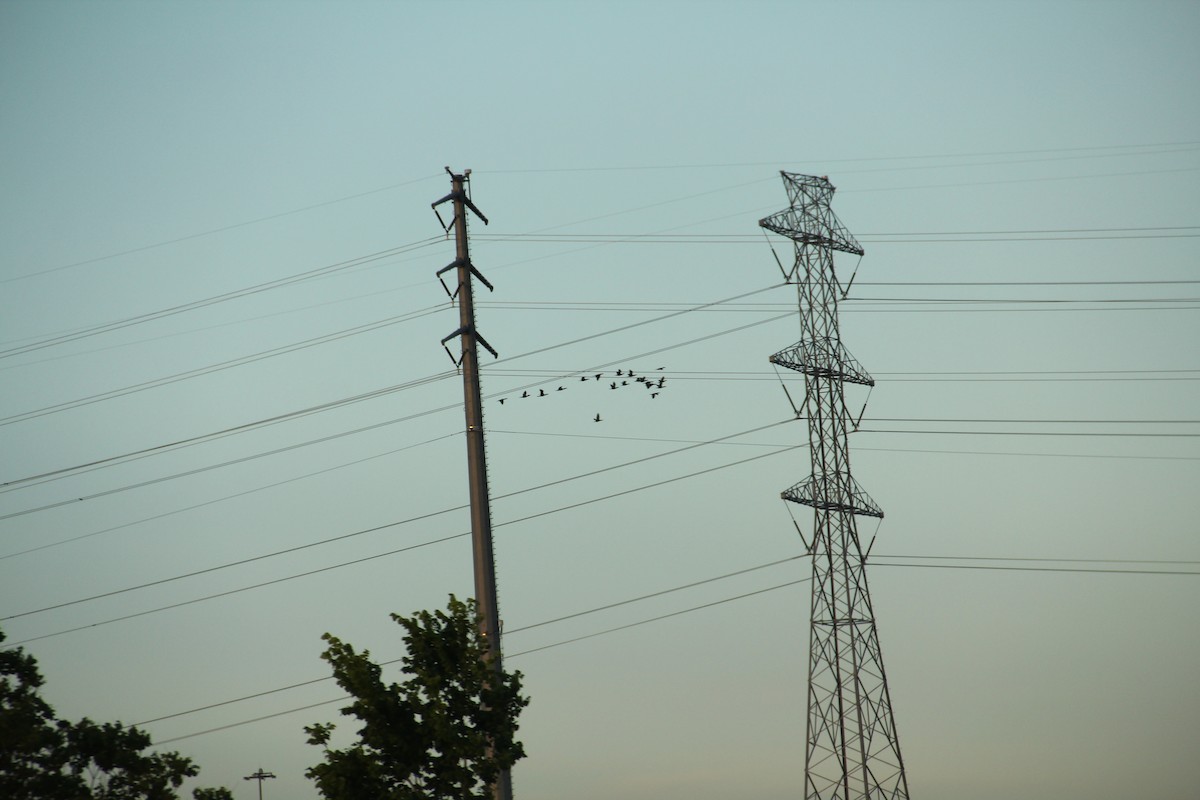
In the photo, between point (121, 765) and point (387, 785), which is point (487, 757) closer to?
point (387, 785)

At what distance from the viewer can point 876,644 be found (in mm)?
44281

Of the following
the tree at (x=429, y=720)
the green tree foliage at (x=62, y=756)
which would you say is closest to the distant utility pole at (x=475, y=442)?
the tree at (x=429, y=720)

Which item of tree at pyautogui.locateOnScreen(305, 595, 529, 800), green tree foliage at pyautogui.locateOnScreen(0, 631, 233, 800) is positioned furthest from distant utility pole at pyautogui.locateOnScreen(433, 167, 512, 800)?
green tree foliage at pyautogui.locateOnScreen(0, 631, 233, 800)

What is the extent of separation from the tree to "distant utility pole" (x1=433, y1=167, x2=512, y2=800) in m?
0.43

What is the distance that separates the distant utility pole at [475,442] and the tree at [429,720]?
43cm

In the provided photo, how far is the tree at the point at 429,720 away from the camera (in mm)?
30156

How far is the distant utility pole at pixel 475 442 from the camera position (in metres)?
32.9

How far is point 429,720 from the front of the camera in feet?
100

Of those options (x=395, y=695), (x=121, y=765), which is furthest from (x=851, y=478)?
(x=121, y=765)

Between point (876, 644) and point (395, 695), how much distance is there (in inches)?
788

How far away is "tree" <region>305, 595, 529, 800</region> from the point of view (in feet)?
98.9

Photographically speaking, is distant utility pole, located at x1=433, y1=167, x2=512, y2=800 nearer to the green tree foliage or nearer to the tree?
the tree

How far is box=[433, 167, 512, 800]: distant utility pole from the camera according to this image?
3288 cm

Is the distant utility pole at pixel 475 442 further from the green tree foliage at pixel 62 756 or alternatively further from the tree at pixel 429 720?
the green tree foliage at pixel 62 756
